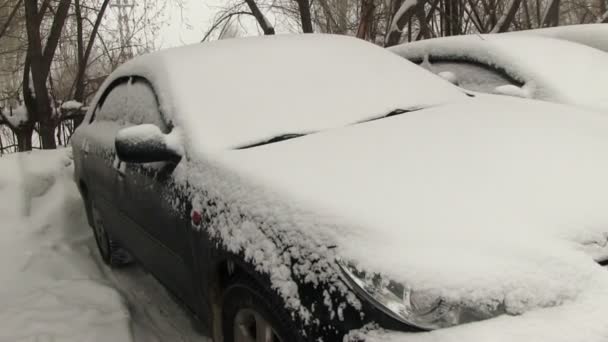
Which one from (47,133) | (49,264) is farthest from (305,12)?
(49,264)

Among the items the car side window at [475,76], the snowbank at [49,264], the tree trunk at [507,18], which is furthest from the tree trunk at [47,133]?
the tree trunk at [507,18]

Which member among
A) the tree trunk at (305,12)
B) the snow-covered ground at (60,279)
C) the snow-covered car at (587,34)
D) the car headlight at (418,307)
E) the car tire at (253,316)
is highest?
the tree trunk at (305,12)

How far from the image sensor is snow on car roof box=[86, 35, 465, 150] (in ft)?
7.89

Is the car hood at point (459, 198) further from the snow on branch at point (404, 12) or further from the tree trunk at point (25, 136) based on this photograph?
the tree trunk at point (25, 136)

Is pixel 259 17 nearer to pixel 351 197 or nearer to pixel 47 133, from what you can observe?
pixel 47 133

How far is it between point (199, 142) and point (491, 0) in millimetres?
9457

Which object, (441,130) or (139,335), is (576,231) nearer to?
(441,130)

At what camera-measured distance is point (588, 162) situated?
6.32 feet

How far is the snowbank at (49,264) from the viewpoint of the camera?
2791 mm

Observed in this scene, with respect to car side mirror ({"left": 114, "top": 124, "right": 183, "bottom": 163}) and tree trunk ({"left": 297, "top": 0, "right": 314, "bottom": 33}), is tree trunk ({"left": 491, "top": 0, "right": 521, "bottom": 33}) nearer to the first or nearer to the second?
tree trunk ({"left": 297, "top": 0, "right": 314, "bottom": 33})

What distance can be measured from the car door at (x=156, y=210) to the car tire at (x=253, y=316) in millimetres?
348

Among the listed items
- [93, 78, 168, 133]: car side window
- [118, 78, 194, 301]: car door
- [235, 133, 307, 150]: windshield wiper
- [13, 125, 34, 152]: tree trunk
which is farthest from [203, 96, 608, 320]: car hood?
[13, 125, 34, 152]: tree trunk

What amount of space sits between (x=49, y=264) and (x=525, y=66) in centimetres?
363

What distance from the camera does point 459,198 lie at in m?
1.65
